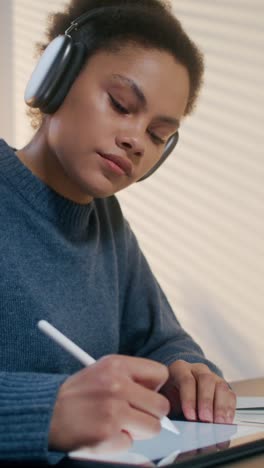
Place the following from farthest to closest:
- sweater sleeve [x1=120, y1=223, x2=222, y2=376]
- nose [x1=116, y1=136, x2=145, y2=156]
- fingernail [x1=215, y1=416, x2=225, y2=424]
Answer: sweater sleeve [x1=120, y1=223, x2=222, y2=376], nose [x1=116, y1=136, x2=145, y2=156], fingernail [x1=215, y1=416, x2=225, y2=424]

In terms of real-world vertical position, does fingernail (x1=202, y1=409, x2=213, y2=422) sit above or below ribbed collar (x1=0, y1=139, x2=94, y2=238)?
below

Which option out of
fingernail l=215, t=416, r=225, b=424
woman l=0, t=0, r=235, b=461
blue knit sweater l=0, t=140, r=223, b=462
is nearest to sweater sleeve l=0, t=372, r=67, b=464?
blue knit sweater l=0, t=140, r=223, b=462

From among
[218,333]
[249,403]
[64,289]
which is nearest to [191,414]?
[249,403]

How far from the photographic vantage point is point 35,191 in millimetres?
803

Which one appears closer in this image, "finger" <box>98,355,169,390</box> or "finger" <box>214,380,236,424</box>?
"finger" <box>98,355,169,390</box>

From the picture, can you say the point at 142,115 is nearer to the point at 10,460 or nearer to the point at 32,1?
the point at 10,460

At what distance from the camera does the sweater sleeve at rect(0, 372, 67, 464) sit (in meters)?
0.47

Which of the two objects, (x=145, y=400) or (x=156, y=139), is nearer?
(x=145, y=400)

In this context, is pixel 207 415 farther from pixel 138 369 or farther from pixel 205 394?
pixel 138 369

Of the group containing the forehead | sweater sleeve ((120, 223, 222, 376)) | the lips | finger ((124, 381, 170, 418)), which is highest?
the forehead

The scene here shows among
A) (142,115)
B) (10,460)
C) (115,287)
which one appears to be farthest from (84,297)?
(10,460)

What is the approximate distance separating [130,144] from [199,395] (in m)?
0.30

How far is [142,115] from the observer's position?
74cm

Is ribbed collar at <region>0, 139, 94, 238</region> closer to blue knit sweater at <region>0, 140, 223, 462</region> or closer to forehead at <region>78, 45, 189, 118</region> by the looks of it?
blue knit sweater at <region>0, 140, 223, 462</region>
